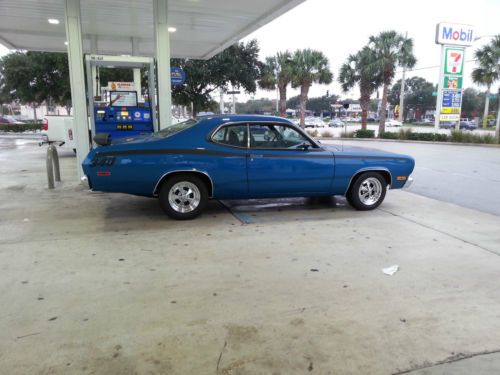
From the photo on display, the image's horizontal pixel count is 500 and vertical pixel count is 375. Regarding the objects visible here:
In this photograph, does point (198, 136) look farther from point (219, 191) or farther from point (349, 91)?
point (349, 91)

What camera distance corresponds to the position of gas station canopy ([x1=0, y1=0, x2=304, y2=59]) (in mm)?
9812

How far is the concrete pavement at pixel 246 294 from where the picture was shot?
274 centimetres

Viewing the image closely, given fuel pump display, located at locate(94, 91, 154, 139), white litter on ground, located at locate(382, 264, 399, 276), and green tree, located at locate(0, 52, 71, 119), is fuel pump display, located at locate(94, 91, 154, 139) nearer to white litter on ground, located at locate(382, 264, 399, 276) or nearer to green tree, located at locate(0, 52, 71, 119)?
white litter on ground, located at locate(382, 264, 399, 276)

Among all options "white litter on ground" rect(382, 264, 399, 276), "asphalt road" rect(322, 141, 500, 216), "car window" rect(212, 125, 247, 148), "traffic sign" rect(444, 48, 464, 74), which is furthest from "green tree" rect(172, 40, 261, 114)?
"white litter on ground" rect(382, 264, 399, 276)

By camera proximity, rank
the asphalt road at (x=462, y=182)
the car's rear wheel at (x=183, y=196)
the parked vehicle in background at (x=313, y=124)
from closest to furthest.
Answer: the car's rear wheel at (x=183, y=196), the asphalt road at (x=462, y=182), the parked vehicle in background at (x=313, y=124)

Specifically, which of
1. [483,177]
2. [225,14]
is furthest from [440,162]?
[225,14]

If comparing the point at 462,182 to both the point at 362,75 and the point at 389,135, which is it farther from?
the point at 362,75

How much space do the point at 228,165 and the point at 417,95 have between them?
326 feet

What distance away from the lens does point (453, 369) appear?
8.71 feet

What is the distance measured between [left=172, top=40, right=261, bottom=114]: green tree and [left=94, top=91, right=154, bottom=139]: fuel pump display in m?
18.2

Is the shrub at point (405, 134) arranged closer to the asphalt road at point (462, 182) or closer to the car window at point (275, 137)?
the asphalt road at point (462, 182)

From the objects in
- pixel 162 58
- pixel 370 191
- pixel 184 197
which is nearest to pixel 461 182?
pixel 370 191

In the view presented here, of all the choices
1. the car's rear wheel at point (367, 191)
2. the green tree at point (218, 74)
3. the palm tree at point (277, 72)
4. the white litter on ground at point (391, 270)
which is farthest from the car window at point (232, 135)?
the palm tree at point (277, 72)

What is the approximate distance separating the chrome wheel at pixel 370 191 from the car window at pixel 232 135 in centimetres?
219
